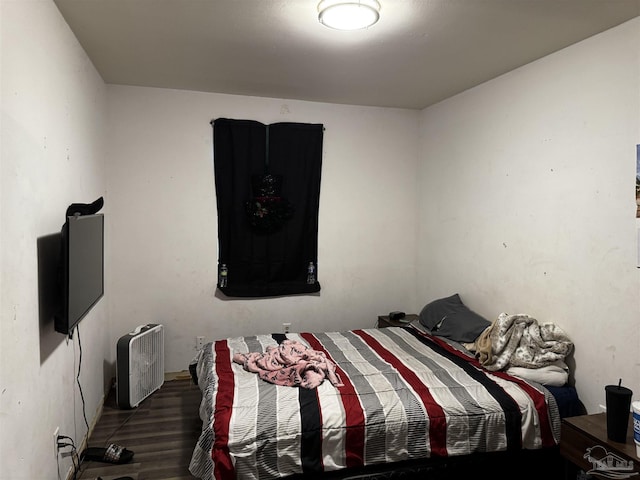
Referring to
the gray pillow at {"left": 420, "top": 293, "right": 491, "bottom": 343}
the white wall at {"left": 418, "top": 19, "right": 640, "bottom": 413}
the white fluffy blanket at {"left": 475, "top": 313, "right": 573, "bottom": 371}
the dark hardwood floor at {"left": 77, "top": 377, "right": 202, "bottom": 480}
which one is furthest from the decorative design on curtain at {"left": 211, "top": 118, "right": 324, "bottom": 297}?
the white fluffy blanket at {"left": 475, "top": 313, "right": 573, "bottom": 371}

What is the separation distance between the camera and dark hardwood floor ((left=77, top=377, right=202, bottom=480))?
262 centimetres

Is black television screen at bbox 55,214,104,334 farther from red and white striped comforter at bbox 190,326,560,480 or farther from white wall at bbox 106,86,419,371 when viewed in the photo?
white wall at bbox 106,86,419,371

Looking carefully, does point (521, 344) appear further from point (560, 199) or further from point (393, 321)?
point (393, 321)

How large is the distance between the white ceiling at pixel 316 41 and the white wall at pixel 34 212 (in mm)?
362

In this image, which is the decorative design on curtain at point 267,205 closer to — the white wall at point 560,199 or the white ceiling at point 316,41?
the white ceiling at point 316,41

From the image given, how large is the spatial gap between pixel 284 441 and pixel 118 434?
153 centimetres

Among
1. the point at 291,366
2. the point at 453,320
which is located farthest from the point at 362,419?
the point at 453,320

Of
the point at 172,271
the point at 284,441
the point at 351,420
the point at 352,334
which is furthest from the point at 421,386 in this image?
the point at 172,271

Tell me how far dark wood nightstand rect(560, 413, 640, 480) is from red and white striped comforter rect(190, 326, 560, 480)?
0.83 ft

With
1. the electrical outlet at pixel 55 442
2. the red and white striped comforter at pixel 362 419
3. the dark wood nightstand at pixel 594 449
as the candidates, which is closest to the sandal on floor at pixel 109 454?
the electrical outlet at pixel 55 442

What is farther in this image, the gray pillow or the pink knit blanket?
the gray pillow

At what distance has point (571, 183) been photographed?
2.77m

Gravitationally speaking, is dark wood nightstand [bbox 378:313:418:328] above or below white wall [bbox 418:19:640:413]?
below

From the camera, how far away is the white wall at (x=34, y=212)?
1.68 metres
